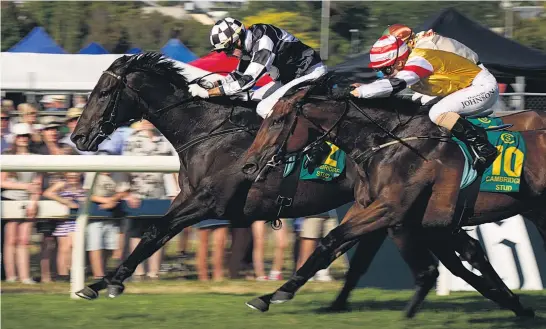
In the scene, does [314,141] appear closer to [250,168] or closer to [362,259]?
[250,168]

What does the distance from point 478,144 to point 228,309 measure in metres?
2.05

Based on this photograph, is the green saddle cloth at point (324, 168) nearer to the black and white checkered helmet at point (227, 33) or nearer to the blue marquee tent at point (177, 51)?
the black and white checkered helmet at point (227, 33)

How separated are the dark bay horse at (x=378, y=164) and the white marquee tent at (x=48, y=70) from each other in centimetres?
817

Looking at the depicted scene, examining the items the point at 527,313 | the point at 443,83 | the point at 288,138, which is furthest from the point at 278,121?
the point at 527,313

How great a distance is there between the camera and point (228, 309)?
23.3 feet

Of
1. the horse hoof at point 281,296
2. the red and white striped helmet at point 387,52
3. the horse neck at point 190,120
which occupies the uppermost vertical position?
the red and white striped helmet at point 387,52

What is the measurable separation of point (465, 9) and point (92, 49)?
10175mm

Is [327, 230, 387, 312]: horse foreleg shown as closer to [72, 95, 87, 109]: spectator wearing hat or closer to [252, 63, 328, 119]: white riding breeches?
[252, 63, 328, 119]: white riding breeches

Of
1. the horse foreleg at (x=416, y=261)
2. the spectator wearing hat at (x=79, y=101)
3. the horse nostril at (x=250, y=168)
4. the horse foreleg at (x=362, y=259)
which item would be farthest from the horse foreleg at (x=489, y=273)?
the spectator wearing hat at (x=79, y=101)

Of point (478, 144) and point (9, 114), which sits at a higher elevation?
point (478, 144)

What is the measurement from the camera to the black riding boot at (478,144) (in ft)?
21.2

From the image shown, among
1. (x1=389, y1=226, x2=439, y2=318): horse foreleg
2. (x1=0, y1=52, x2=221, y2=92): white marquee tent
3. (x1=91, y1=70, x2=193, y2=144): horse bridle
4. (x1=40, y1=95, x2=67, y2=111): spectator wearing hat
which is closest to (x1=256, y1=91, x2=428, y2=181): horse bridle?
(x1=389, y1=226, x2=439, y2=318): horse foreleg

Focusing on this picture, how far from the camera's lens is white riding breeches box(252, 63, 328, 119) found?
721cm

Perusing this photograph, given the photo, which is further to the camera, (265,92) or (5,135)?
(5,135)
